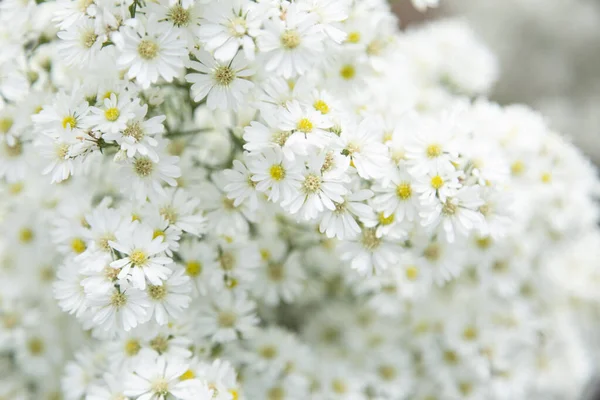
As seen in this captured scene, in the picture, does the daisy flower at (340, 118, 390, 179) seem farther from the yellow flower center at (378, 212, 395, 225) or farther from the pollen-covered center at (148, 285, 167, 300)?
the pollen-covered center at (148, 285, 167, 300)

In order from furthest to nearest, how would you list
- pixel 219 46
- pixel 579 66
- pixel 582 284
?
pixel 579 66, pixel 582 284, pixel 219 46

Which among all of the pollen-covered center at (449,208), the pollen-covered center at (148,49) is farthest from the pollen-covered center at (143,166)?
the pollen-covered center at (449,208)

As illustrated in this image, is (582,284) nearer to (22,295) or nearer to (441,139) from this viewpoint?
(441,139)

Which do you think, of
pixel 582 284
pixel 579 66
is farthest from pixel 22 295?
pixel 579 66

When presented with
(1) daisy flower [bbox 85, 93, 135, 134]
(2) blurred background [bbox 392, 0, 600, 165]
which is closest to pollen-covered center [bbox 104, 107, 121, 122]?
(1) daisy flower [bbox 85, 93, 135, 134]

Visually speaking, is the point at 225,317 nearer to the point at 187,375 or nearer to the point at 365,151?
the point at 187,375

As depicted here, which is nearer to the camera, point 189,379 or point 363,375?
point 189,379

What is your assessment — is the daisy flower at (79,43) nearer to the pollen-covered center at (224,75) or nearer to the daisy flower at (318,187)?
the pollen-covered center at (224,75)
